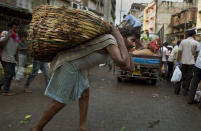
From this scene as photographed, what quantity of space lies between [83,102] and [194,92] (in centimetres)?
333

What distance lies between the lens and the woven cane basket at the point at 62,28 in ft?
6.87

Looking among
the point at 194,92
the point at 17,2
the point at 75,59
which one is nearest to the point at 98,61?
the point at 75,59

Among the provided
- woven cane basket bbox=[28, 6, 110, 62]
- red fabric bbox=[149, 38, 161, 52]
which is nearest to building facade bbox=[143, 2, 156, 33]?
red fabric bbox=[149, 38, 161, 52]

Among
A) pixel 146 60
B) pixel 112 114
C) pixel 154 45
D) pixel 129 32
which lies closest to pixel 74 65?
pixel 129 32

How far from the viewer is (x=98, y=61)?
246 centimetres

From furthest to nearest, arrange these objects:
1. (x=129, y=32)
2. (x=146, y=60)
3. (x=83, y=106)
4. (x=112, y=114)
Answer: (x=146, y=60) < (x=112, y=114) < (x=83, y=106) < (x=129, y=32)

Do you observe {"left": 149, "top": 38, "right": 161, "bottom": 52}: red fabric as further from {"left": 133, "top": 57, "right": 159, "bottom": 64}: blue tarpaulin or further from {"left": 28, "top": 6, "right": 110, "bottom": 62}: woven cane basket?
{"left": 28, "top": 6, "right": 110, "bottom": 62}: woven cane basket

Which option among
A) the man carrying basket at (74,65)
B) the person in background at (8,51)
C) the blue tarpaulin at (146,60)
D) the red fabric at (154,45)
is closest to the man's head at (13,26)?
the person in background at (8,51)

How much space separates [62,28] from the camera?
2.08 metres

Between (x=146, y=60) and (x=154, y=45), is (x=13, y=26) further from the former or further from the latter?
(x=154, y=45)

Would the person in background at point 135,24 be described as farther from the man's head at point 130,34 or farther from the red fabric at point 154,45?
the red fabric at point 154,45

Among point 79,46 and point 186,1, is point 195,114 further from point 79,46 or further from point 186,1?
point 186,1

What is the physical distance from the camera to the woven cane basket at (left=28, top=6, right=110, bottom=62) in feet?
6.87

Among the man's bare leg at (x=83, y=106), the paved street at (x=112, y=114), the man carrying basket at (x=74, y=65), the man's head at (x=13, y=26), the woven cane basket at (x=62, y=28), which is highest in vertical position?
the man's head at (x=13, y=26)
